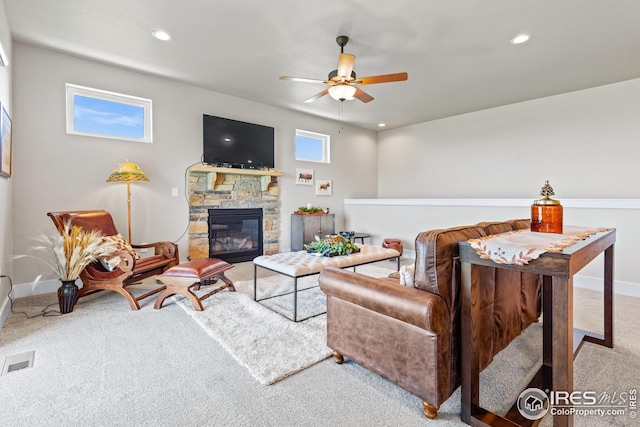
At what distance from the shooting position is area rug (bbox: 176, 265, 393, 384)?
1.94m

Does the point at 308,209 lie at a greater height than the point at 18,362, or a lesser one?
greater

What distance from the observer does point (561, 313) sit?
1.19 metres

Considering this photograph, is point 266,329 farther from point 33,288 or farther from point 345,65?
point 33,288

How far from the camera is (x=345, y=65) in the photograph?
291 cm

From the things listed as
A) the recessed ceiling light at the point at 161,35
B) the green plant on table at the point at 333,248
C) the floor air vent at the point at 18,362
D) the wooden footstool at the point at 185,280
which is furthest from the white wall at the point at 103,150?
the green plant on table at the point at 333,248

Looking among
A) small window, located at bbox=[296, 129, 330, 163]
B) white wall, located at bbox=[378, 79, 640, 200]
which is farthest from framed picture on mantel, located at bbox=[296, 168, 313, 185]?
white wall, located at bbox=[378, 79, 640, 200]

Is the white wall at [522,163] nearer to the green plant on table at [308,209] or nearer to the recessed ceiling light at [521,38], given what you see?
the green plant on table at [308,209]

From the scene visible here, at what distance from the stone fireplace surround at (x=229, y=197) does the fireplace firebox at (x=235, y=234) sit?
88 millimetres

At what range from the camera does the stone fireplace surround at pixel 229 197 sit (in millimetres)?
4527

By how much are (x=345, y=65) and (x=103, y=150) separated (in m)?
3.13

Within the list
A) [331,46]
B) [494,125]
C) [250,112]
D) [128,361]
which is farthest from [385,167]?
[128,361]

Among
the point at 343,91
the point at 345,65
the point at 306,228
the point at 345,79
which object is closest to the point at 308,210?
the point at 306,228

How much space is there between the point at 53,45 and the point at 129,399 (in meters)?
3.78

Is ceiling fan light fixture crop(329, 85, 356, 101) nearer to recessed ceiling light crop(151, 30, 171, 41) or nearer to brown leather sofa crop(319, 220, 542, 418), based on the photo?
recessed ceiling light crop(151, 30, 171, 41)
